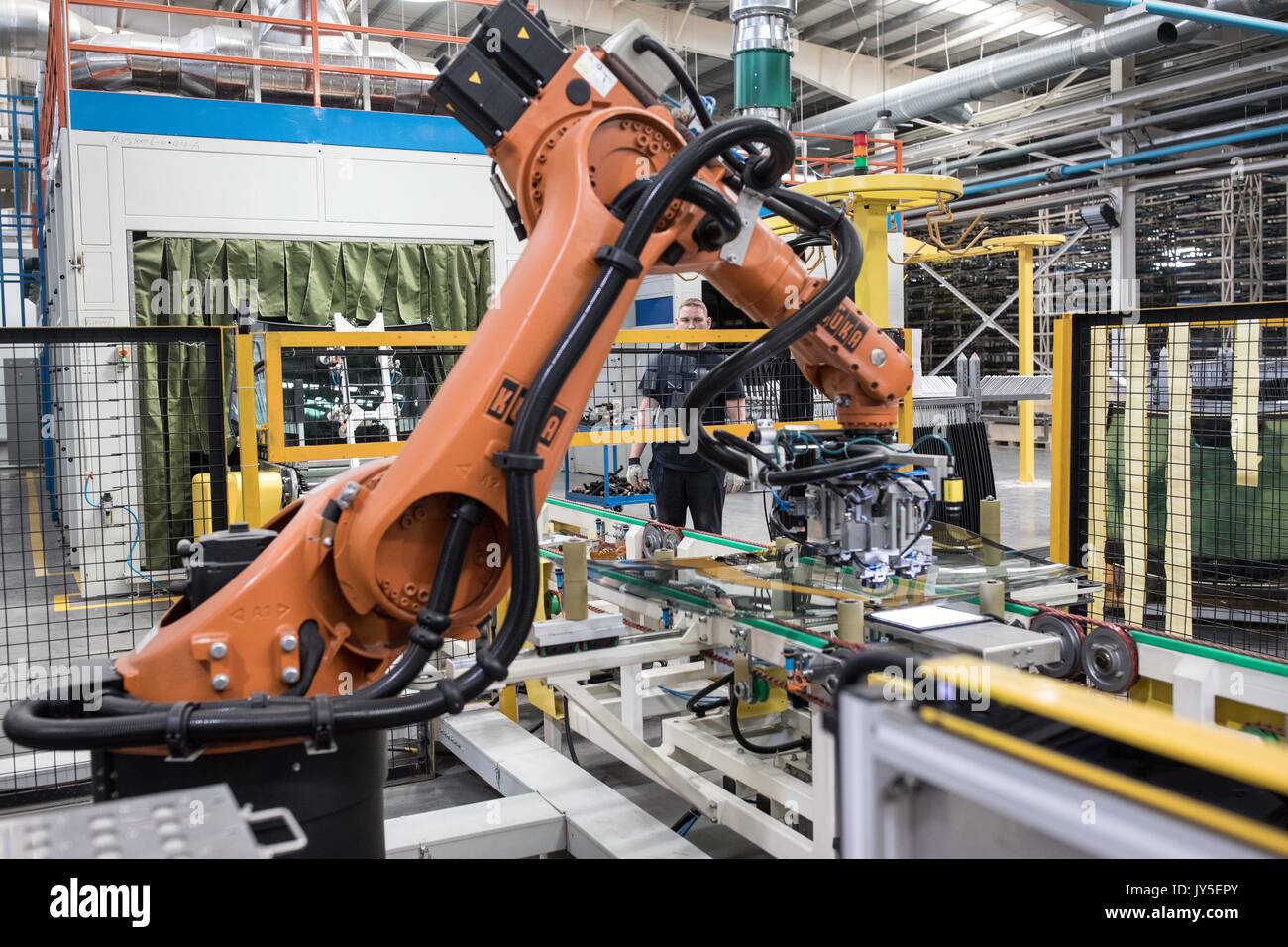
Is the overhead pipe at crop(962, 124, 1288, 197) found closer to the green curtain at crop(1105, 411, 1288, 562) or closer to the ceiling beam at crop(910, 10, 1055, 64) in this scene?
the ceiling beam at crop(910, 10, 1055, 64)

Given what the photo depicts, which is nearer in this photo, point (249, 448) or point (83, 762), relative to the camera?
point (249, 448)

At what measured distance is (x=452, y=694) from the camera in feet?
7.07

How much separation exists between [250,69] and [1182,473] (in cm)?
688

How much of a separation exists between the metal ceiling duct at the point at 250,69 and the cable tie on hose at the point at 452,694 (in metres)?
6.39

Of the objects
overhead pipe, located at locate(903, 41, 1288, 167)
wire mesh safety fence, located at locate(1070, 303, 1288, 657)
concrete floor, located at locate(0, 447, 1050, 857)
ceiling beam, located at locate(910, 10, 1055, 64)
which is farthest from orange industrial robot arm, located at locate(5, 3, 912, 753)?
ceiling beam, located at locate(910, 10, 1055, 64)

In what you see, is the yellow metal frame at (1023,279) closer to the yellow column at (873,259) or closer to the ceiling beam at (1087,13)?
the ceiling beam at (1087,13)

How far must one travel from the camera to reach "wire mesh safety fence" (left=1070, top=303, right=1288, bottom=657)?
4.02 metres

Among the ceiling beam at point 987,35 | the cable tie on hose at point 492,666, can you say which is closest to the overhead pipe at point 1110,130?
the ceiling beam at point 987,35

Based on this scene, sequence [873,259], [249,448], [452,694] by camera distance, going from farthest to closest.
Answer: [873,259], [249,448], [452,694]

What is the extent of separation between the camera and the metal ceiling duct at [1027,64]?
28.5 feet

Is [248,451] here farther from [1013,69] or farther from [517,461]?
[1013,69]

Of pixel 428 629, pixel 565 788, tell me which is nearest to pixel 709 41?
pixel 565 788

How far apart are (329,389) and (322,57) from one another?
11.6 ft

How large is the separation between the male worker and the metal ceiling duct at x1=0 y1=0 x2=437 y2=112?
378cm
